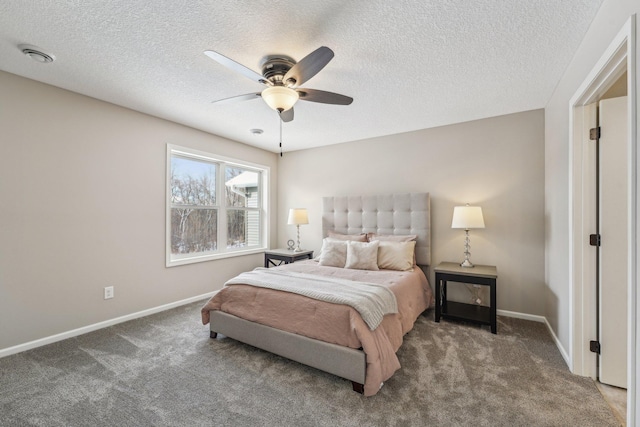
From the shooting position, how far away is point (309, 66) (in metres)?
1.80

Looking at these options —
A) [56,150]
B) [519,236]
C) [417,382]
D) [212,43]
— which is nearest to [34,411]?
[56,150]

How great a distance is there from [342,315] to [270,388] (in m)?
0.73

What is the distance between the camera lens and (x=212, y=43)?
2.00 metres

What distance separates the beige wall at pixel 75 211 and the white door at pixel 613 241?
380 centimetres

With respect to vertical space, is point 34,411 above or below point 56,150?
below

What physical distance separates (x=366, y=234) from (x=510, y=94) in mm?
2357

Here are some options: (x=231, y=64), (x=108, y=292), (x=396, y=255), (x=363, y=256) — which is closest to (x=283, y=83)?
(x=231, y=64)

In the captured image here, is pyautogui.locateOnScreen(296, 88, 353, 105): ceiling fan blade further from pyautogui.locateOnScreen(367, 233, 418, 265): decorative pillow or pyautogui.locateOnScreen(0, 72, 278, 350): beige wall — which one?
pyautogui.locateOnScreen(0, 72, 278, 350): beige wall

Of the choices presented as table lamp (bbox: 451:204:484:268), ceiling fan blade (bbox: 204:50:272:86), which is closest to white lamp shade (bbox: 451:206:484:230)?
table lamp (bbox: 451:204:484:268)

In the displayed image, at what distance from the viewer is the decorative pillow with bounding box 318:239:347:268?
359 cm

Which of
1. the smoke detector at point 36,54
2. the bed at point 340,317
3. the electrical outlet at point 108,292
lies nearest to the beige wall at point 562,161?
the bed at point 340,317

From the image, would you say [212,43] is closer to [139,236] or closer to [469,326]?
[139,236]

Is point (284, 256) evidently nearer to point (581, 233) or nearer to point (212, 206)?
point (212, 206)

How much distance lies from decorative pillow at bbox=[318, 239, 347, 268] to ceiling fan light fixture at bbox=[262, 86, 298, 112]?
207 cm
